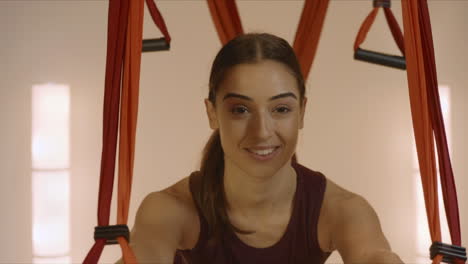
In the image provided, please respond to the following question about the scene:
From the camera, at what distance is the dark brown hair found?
4.13 ft

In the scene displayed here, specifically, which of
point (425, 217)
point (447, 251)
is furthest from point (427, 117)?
point (425, 217)

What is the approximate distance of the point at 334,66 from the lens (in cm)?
275

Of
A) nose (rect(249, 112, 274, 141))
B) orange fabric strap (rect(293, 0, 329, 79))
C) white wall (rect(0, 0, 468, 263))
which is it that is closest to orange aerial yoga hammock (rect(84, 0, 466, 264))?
nose (rect(249, 112, 274, 141))

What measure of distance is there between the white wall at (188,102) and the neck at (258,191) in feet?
4.21

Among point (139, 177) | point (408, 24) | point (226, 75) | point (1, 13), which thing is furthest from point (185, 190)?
point (1, 13)

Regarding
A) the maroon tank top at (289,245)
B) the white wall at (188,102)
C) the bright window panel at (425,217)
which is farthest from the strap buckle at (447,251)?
the white wall at (188,102)

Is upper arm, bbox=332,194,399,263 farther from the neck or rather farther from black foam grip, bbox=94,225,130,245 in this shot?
black foam grip, bbox=94,225,130,245

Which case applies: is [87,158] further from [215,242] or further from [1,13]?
[215,242]

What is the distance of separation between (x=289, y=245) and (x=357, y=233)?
0.52 ft

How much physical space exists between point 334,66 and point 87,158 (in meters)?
1.05

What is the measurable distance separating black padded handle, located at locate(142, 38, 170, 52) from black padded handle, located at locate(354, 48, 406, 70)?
41 centimetres

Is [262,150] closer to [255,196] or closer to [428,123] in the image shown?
[255,196]

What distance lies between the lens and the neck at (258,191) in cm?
131

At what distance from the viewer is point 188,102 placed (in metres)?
2.69
